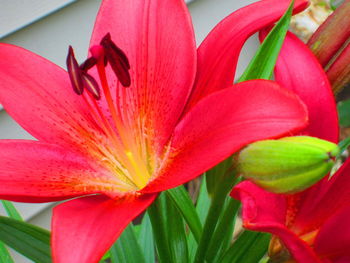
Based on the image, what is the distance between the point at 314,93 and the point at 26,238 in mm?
393

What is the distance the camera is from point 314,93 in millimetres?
508

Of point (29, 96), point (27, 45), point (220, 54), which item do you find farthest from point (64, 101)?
point (27, 45)

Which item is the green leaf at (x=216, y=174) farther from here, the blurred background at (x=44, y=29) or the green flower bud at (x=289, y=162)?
the blurred background at (x=44, y=29)

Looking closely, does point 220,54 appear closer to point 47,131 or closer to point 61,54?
point 47,131

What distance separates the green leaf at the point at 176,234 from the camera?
0.76 meters

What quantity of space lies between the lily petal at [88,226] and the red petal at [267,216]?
0.08m

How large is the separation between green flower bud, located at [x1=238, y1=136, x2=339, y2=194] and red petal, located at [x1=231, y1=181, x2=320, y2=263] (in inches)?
0.6

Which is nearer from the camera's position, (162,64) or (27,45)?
(162,64)

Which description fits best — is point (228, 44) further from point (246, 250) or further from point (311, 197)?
point (246, 250)

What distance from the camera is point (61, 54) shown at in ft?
4.30

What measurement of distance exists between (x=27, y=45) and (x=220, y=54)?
81 centimetres

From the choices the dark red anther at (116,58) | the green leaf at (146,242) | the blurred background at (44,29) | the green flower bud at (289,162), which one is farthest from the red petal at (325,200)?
the blurred background at (44,29)

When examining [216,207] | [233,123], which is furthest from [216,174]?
[233,123]

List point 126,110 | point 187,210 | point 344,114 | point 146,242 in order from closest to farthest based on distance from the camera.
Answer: point 126,110
point 187,210
point 146,242
point 344,114
